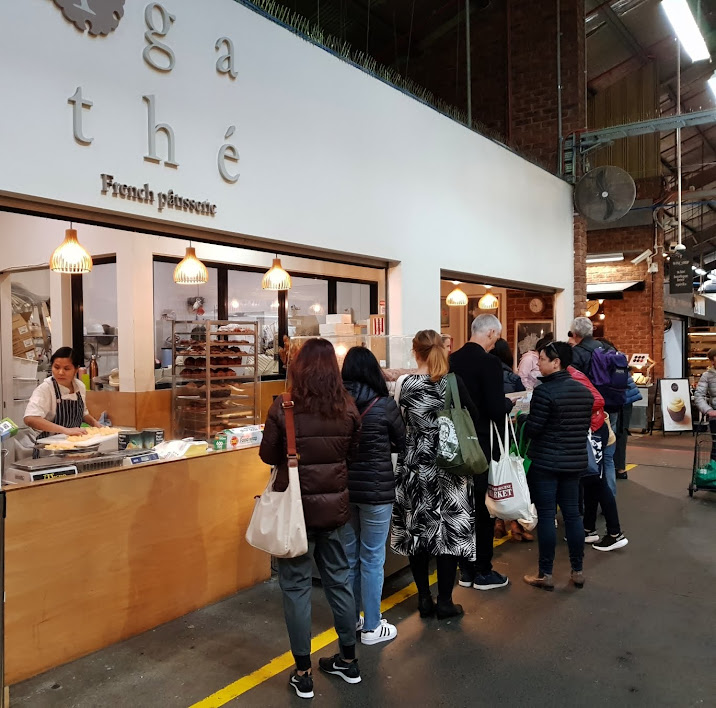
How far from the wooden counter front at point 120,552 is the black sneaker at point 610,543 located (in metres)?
2.78

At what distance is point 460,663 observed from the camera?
344cm

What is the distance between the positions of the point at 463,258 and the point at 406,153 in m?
1.52

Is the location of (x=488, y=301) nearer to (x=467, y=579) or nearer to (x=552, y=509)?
(x=552, y=509)

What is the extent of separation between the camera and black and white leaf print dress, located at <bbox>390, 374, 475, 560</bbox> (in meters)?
3.82

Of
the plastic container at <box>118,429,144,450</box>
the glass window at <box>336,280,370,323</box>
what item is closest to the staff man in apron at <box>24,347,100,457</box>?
the plastic container at <box>118,429,144,450</box>

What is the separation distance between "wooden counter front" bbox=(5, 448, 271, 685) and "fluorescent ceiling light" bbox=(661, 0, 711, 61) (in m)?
6.25

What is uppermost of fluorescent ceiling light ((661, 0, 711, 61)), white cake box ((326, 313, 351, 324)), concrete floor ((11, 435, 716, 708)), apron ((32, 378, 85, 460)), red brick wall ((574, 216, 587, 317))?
fluorescent ceiling light ((661, 0, 711, 61))

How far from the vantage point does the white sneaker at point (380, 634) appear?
365 centimetres

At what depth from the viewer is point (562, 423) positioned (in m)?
4.35

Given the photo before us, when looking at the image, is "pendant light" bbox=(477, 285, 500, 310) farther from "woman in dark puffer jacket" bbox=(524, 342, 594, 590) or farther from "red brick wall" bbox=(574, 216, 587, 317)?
"woman in dark puffer jacket" bbox=(524, 342, 594, 590)

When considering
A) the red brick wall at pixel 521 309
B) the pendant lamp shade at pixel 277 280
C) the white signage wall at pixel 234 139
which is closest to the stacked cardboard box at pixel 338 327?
the white signage wall at pixel 234 139

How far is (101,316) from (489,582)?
225 inches

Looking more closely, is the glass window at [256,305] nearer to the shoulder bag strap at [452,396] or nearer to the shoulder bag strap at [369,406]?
the shoulder bag strap at [452,396]

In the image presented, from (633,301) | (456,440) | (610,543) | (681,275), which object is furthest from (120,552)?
(681,275)
